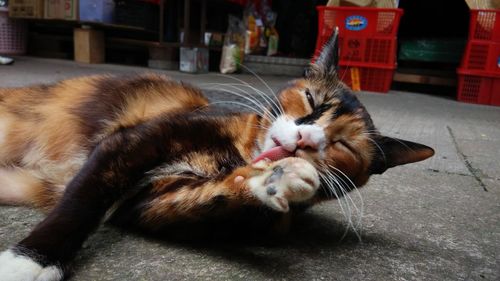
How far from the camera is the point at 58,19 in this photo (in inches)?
215

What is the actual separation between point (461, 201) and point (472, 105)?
10.6 feet

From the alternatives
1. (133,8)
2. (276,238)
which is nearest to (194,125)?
(276,238)

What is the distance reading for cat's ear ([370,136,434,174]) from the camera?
127 cm

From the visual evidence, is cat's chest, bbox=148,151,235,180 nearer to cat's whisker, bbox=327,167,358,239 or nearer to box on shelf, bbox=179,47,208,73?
cat's whisker, bbox=327,167,358,239

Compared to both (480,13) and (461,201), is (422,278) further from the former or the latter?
(480,13)

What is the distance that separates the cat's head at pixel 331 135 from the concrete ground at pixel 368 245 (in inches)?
7.3

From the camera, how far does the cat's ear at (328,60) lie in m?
1.53

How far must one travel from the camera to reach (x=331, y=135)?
119 centimetres

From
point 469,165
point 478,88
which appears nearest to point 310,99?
point 469,165

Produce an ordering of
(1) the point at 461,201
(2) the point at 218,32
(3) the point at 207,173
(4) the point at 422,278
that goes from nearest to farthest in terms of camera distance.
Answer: (4) the point at 422,278, (3) the point at 207,173, (1) the point at 461,201, (2) the point at 218,32

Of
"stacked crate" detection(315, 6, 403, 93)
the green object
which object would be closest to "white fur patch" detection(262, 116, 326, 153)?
"stacked crate" detection(315, 6, 403, 93)

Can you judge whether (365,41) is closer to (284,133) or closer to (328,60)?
Answer: (328,60)

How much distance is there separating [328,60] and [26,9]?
522 centimetres

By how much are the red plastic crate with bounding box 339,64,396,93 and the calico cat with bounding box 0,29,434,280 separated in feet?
10.7
